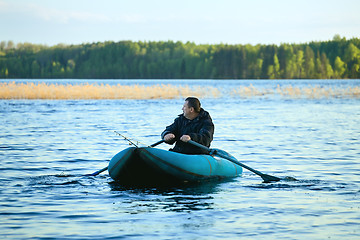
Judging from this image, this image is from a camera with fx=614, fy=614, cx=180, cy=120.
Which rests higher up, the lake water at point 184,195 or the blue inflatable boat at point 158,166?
the blue inflatable boat at point 158,166

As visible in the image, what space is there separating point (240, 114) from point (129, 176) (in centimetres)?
1989

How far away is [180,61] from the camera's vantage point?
519 ft

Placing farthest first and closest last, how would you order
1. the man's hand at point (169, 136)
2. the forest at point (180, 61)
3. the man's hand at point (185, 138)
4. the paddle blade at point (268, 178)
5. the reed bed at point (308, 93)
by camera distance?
1. the forest at point (180, 61)
2. the reed bed at point (308, 93)
3. the paddle blade at point (268, 178)
4. the man's hand at point (169, 136)
5. the man's hand at point (185, 138)

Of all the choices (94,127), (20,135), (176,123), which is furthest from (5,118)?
(176,123)

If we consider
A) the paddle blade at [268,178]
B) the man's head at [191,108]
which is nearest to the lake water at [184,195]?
the paddle blade at [268,178]

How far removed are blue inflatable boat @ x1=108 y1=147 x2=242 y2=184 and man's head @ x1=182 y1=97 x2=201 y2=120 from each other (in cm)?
72

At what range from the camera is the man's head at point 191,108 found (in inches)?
402

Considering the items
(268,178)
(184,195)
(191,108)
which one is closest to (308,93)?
(268,178)

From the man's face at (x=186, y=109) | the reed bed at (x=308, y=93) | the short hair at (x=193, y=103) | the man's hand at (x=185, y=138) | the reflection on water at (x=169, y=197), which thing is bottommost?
the reed bed at (x=308, y=93)

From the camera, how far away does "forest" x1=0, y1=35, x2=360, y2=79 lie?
453 feet

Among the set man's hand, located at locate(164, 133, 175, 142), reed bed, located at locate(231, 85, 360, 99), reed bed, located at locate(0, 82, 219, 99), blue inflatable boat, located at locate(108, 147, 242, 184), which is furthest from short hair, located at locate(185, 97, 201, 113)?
reed bed, located at locate(231, 85, 360, 99)

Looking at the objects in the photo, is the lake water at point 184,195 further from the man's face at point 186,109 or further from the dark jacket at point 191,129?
the man's face at point 186,109

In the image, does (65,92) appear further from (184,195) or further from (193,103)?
(184,195)

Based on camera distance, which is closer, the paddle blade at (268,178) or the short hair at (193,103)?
the short hair at (193,103)
